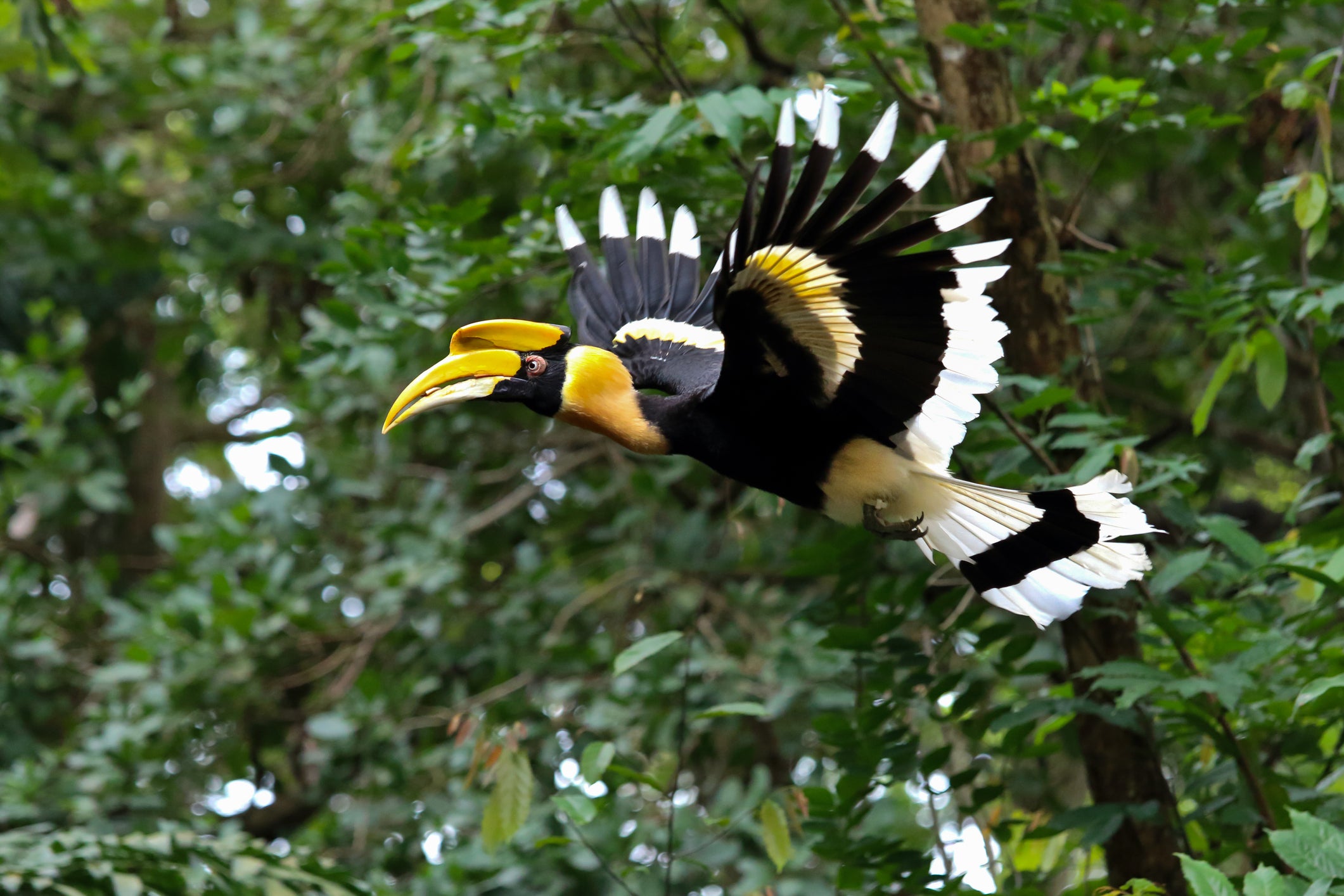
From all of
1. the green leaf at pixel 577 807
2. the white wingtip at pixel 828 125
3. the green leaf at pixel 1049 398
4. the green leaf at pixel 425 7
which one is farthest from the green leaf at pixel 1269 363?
the green leaf at pixel 425 7

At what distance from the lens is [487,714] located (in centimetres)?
369

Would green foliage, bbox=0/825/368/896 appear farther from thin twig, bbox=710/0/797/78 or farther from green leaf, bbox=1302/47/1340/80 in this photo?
green leaf, bbox=1302/47/1340/80

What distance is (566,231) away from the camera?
8.21ft

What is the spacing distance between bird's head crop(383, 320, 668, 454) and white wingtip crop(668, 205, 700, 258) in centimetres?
55

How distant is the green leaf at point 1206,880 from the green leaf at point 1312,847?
0.09 metres

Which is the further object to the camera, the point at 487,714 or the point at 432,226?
the point at 487,714

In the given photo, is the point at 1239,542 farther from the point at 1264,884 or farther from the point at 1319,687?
the point at 1264,884

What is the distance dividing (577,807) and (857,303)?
98 centimetres

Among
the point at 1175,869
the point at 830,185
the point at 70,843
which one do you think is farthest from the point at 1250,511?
the point at 70,843

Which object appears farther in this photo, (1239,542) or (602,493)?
(602,493)

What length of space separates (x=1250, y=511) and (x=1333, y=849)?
2581 mm

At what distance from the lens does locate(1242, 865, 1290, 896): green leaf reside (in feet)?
5.32

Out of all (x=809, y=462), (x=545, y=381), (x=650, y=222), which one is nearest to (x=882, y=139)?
(x=809, y=462)

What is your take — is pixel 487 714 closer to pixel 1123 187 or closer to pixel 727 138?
pixel 727 138
